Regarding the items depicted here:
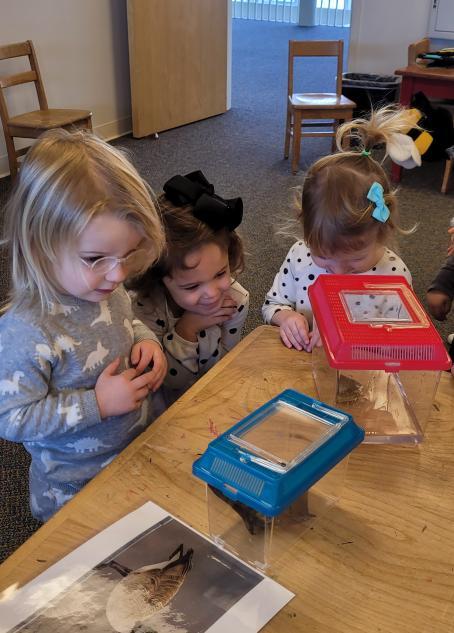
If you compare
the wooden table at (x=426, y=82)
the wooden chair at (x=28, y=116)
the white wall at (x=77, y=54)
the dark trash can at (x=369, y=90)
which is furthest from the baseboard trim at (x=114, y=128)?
the wooden table at (x=426, y=82)

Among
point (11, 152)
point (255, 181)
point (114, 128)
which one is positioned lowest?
point (255, 181)

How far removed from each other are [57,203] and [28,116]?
2.82 metres

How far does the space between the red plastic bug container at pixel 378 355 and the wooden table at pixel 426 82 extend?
298cm

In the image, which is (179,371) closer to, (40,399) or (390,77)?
(40,399)

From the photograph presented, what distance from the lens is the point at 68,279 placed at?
913 mm

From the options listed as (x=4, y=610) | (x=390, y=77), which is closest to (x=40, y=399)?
(x=4, y=610)

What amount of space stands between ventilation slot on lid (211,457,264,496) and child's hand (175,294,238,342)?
0.66 metres

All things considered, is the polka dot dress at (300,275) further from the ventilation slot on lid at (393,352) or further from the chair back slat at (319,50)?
the chair back slat at (319,50)

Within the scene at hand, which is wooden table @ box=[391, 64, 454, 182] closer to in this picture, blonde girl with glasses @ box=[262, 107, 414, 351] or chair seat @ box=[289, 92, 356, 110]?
chair seat @ box=[289, 92, 356, 110]

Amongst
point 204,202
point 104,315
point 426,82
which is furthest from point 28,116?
point 104,315

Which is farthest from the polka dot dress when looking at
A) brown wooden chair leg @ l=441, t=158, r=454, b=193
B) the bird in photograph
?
brown wooden chair leg @ l=441, t=158, r=454, b=193

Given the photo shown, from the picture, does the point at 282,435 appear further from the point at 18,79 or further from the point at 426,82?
the point at 426,82

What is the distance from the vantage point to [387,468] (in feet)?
2.85

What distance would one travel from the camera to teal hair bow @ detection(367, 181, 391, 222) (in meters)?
1.23
